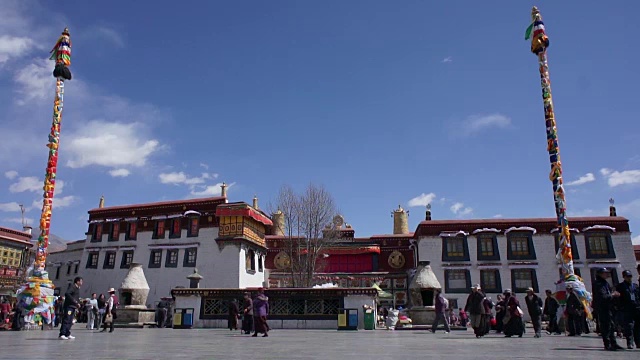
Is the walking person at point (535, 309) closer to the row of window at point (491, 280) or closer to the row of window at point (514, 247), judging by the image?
the row of window at point (491, 280)

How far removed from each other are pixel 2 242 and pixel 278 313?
2858 centimetres

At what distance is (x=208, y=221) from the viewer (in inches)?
1420

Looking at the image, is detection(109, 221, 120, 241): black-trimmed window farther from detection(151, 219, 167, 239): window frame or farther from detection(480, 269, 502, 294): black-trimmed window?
detection(480, 269, 502, 294): black-trimmed window

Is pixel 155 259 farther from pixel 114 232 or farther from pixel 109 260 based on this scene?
pixel 114 232

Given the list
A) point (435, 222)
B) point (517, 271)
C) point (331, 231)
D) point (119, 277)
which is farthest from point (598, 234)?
point (119, 277)

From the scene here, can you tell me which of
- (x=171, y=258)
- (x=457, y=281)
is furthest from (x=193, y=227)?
(x=457, y=281)

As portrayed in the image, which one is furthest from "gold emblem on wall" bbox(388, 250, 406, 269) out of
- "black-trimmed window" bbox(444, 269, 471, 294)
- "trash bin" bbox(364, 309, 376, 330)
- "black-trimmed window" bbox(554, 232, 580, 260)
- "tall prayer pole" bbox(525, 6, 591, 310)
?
"trash bin" bbox(364, 309, 376, 330)

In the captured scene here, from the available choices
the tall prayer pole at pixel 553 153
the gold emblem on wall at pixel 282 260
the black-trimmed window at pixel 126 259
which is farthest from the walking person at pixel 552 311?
the black-trimmed window at pixel 126 259

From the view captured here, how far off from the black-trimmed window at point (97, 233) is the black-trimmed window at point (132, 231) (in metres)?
2.95

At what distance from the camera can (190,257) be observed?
3553 centimetres

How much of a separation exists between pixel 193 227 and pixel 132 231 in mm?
6023

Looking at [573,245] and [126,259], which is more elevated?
[573,245]

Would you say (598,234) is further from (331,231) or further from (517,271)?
(331,231)

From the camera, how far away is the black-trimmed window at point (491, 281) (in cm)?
3588
